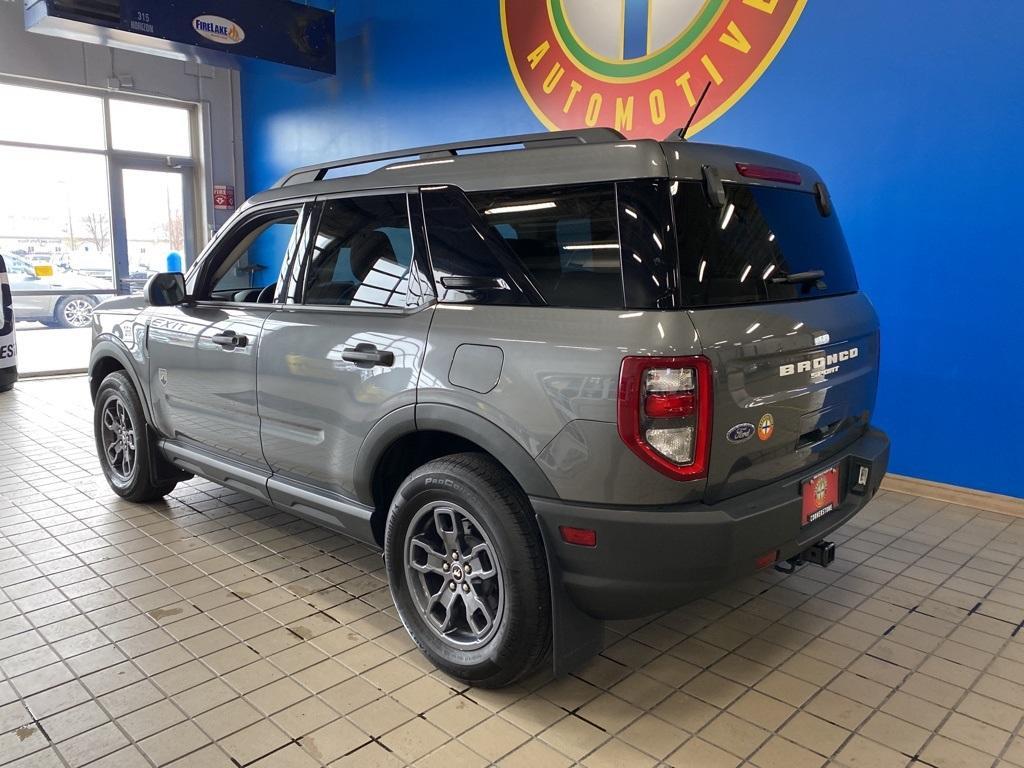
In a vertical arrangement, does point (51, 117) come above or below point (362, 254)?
above

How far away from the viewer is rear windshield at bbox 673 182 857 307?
6.90 ft

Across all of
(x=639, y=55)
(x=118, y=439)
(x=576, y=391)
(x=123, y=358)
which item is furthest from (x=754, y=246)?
(x=639, y=55)

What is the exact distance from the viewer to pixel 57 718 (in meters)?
2.28

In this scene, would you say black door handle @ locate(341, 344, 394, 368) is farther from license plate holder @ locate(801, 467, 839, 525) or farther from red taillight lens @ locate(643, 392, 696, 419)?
license plate holder @ locate(801, 467, 839, 525)

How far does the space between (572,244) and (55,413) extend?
19.9 ft

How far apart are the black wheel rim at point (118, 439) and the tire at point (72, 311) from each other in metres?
6.30

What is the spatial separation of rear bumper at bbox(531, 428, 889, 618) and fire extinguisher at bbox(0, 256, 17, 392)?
7173 millimetres

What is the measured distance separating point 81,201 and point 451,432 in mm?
9132

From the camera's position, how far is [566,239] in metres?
2.23

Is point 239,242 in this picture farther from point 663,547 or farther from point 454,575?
point 663,547

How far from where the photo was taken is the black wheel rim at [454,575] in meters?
2.39

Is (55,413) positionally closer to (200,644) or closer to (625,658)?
(200,644)

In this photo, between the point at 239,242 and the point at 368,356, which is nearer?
the point at 368,356

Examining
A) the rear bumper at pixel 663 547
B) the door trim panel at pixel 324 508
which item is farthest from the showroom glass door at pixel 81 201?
the rear bumper at pixel 663 547
